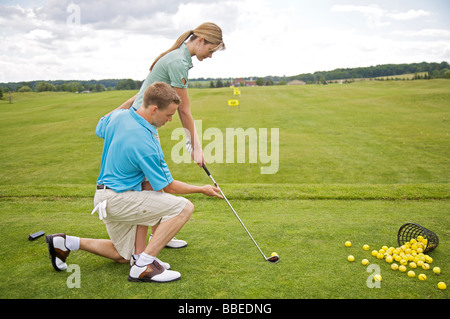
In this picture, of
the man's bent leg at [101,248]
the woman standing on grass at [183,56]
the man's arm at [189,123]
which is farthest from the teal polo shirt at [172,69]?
the man's bent leg at [101,248]

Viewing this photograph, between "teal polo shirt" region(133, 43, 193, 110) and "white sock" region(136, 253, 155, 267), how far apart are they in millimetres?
1580

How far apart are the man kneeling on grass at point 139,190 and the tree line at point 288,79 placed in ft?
230

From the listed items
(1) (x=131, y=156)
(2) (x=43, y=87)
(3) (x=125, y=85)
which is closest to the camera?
(1) (x=131, y=156)

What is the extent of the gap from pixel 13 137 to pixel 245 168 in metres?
12.2

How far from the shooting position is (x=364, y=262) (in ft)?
11.6

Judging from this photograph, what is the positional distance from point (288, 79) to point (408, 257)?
9528 centimetres

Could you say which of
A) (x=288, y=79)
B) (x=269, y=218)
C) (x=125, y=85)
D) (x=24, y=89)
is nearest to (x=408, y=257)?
(x=269, y=218)

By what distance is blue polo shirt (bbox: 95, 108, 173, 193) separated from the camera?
10.5ft

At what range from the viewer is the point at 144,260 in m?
3.30

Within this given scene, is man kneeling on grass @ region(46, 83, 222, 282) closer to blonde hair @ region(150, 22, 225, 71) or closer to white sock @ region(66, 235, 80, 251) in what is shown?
white sock @ region(66, 235, 80, 251)

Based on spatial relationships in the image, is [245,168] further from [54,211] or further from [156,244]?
[156,244]

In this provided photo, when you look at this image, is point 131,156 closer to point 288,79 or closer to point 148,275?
point 148,275

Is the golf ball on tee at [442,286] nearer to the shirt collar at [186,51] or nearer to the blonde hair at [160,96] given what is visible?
the blonde hair at [160,96]
